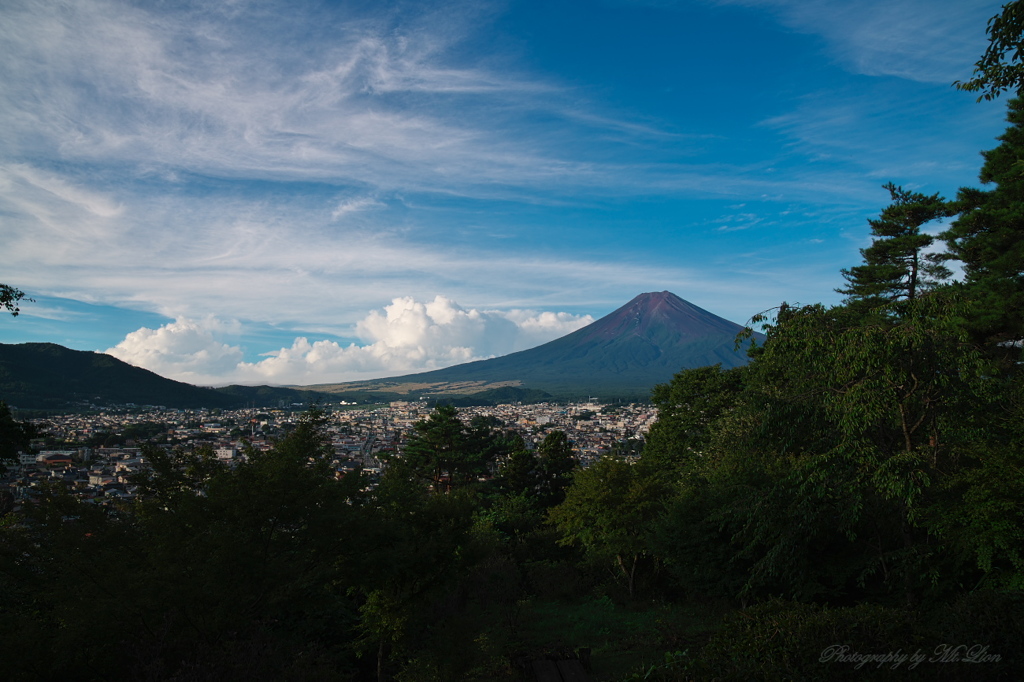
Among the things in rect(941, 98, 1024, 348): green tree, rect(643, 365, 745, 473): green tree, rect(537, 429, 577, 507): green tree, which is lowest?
rect(537, 429, 577, 507): green tree

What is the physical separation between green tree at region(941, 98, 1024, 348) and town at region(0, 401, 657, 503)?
662 inches

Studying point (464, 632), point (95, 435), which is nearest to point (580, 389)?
point (95, 435)

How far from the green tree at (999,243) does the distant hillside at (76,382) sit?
8901cm

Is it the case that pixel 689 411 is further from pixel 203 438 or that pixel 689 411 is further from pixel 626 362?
pixel 626 362

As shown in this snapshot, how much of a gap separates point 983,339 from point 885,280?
5.53m

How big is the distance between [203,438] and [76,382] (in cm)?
6375

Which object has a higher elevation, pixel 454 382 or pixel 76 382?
pixel 76 382

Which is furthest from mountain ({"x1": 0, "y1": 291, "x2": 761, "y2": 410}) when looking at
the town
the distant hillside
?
the town

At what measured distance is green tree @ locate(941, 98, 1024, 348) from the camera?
49.1 feet

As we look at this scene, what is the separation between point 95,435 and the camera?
44344 millimetres

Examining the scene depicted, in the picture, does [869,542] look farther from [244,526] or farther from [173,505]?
[173,505]

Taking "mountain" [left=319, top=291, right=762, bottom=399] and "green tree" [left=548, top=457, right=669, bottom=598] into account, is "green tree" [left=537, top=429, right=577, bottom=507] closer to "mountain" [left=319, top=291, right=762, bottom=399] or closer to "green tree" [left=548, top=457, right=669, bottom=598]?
"green tree" [left=548, top=457, right=669, bottom=598]

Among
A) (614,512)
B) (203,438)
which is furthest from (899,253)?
(203,438)

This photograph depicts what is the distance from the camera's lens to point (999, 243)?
15852mm
